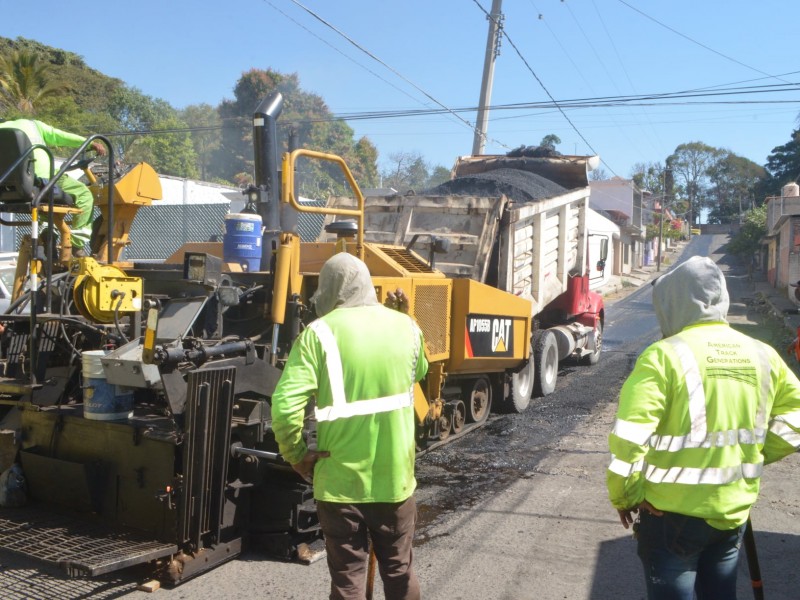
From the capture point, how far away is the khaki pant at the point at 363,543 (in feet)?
9.68

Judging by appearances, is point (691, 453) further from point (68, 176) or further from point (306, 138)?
point (306, 138)

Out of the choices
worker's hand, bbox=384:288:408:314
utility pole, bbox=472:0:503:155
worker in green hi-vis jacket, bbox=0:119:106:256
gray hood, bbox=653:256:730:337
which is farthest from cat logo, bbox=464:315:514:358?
utility pole, bbox=472:0:503:155

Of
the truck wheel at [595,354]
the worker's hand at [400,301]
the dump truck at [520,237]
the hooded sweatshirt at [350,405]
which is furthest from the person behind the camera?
the truck wheel at [595,354]

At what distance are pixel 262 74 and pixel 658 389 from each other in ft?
158

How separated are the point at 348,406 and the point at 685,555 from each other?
4.11 feet

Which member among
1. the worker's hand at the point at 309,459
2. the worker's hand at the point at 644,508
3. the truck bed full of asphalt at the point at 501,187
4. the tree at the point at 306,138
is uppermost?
the tree at the point at 306,138

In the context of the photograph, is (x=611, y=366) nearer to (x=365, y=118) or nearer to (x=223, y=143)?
(x=365, y=118)

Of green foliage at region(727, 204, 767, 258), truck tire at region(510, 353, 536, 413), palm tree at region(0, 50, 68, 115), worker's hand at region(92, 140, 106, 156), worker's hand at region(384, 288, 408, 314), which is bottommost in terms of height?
truck tire at region(510, 353, 536, 413)

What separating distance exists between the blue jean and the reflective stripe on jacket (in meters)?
0.05

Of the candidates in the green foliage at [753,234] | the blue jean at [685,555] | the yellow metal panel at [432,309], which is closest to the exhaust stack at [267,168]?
the yellow metal panel at [432,309]

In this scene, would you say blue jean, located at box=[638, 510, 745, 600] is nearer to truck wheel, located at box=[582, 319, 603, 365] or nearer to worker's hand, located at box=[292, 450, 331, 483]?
worker's hand, located at box=[292, 450, 331, 483]

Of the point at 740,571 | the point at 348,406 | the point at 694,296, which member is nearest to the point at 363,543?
the point at 348,406

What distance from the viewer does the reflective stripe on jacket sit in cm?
255

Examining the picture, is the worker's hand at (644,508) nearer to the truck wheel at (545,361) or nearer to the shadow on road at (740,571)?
the shadow on road at (740,571)
